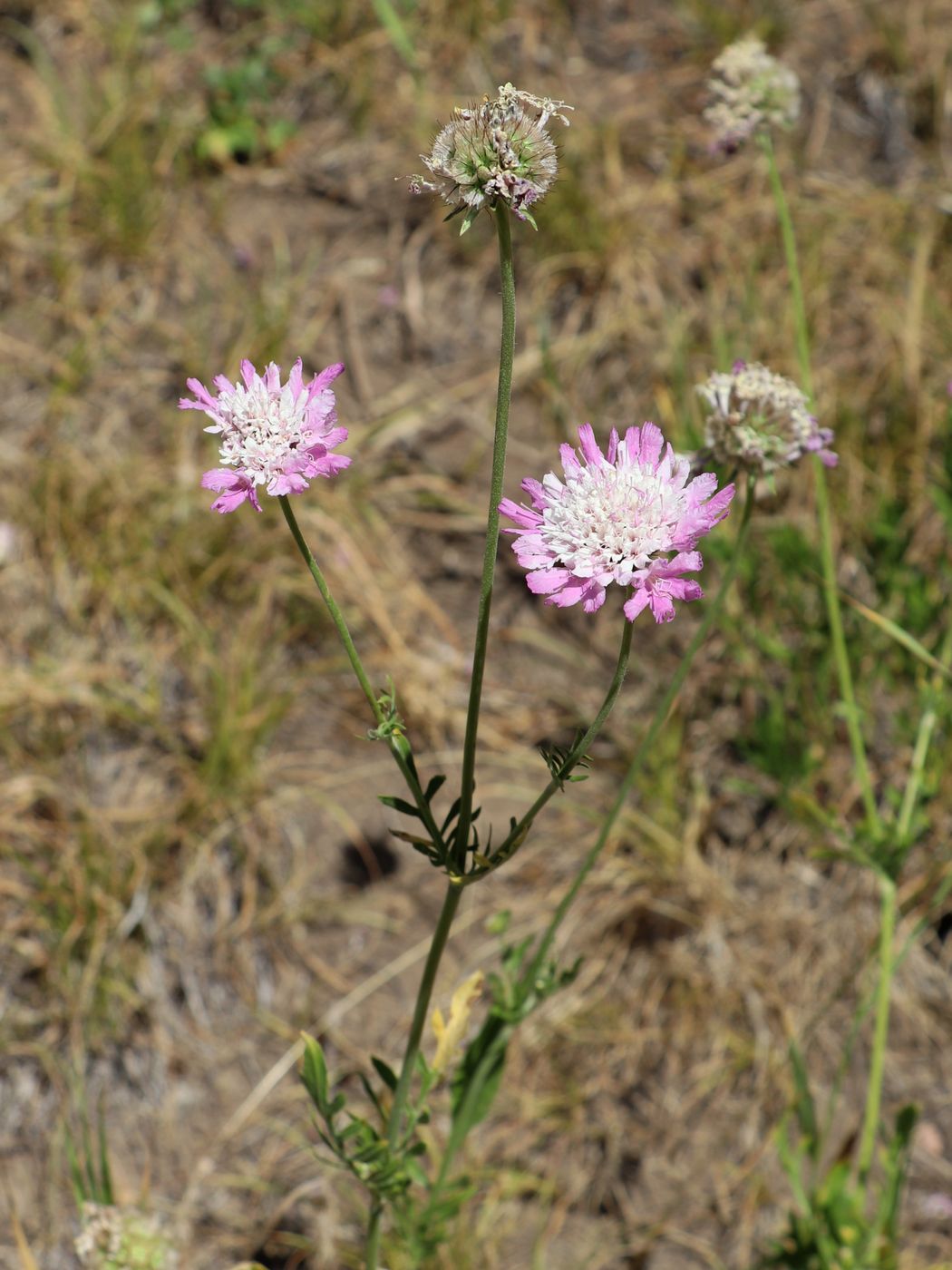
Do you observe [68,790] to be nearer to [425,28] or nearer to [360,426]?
[360,426]

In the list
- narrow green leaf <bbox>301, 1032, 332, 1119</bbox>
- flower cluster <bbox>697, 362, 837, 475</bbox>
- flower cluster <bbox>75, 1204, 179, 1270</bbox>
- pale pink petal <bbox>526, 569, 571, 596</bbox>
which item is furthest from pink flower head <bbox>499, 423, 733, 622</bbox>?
flower cluster <bbox>75, 1204, 179, 1270</bbox>

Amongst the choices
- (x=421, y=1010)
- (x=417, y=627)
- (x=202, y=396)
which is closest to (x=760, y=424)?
(x=202, y=396)

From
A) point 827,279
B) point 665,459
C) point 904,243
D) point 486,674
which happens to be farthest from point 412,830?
point 904,243

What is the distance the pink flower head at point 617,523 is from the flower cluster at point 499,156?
0.89 feet

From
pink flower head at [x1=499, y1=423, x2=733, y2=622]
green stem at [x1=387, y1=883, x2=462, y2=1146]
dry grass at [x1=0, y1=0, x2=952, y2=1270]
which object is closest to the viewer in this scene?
pink flower head at [x1=499, y1=423, x2=733, y2=622]

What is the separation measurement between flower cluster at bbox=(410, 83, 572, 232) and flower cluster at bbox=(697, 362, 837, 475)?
0.66 meters

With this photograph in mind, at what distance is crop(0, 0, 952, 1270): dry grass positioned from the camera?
2.62 m

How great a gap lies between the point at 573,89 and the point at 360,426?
1.51 meters

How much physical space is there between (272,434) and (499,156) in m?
0.41

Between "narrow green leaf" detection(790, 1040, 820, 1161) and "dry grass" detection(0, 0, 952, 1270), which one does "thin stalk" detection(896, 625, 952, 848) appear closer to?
"dry grass" detection(0, 0, 952, 1270)

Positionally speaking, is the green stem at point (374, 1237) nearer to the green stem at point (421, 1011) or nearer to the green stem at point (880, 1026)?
the green stem at point (421, 1011)

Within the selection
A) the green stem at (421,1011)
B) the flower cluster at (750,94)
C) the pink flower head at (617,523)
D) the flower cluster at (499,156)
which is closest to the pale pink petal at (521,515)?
the pink flower head at (617,523)

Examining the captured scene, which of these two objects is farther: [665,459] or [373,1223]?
[373,1223]

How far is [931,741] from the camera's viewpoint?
275 cm
